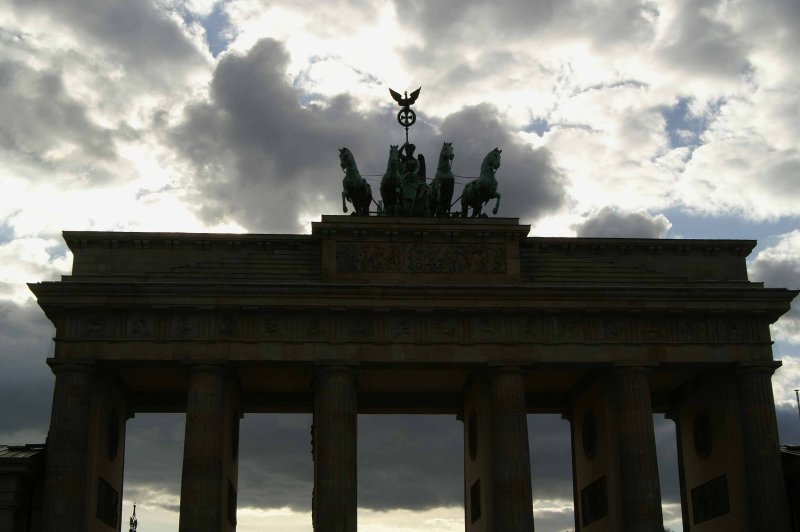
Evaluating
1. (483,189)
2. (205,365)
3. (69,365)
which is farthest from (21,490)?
(483,189)

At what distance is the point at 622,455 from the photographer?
4209 centimetres

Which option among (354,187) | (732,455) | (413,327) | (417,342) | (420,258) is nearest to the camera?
(417,342)

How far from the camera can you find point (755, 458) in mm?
41406

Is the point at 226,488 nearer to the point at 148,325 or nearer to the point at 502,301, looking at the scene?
the point at 148,325

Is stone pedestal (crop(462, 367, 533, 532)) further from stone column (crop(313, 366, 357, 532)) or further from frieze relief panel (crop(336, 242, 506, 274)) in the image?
stone column (crop(313, 366, 357, 532))

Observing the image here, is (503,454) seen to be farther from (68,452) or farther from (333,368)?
(68,452)

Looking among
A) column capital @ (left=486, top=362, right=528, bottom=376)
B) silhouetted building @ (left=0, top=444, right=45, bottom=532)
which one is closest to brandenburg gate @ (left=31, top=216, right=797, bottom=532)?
column capital @ (left=486, top=362, right=528, bottom=376)

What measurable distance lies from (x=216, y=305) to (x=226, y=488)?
24.7 feet

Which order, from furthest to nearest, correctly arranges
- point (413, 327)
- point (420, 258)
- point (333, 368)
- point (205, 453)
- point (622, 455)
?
1. point (420, 258)
2. point (413, 327)
3. point (622, 455)
4. point (333, 368)
5. point (205, 453)

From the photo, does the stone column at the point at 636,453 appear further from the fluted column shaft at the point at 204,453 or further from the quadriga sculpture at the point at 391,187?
the fluted column shaft at the point at 204,453

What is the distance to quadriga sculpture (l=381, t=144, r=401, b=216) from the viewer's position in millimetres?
45531

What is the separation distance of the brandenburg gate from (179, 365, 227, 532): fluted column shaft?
0.25ft

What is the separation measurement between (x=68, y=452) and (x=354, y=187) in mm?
15819

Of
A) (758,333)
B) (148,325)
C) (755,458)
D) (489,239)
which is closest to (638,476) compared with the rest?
(755,458)
